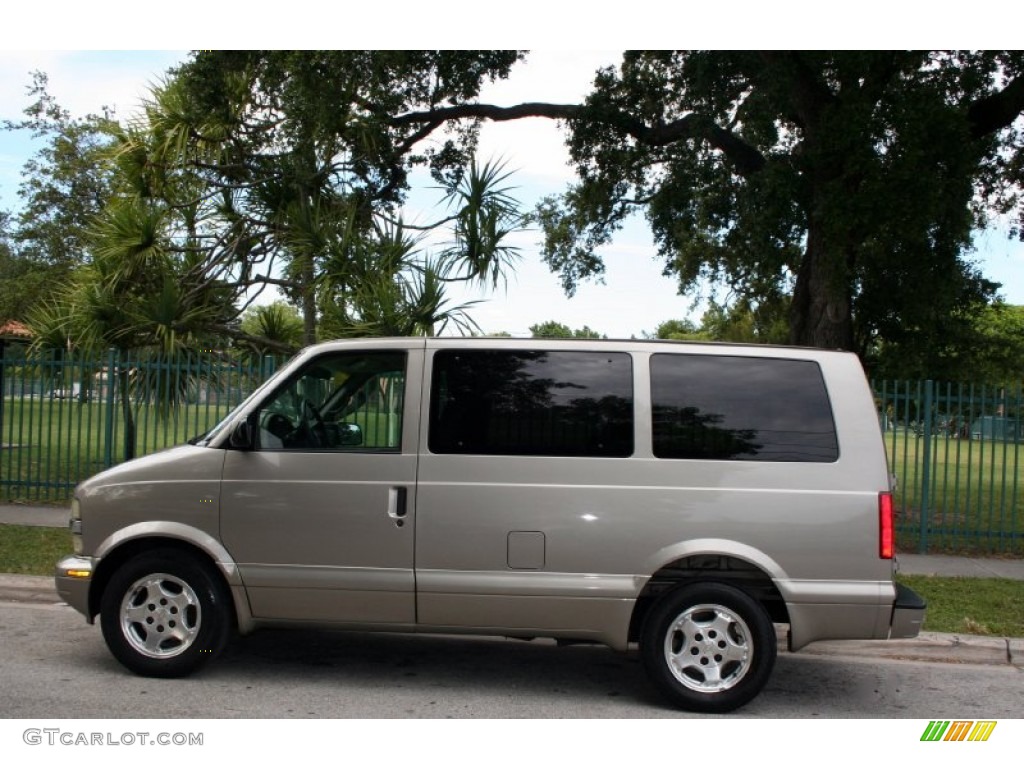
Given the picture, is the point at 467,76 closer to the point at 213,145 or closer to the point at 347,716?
the point at 213,145

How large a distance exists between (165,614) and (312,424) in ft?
4.62

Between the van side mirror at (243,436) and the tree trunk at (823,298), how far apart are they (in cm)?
877

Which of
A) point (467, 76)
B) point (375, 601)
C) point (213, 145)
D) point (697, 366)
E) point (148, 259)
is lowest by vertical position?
point (375, 601)

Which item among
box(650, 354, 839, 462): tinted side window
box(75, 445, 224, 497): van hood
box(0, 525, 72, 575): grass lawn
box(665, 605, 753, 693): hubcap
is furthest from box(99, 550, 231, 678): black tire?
box(0, 525, 72, 575): grass lawn

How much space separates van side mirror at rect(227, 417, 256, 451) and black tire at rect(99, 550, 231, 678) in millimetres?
724

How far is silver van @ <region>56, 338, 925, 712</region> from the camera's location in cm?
552

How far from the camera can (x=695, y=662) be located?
5570 mm

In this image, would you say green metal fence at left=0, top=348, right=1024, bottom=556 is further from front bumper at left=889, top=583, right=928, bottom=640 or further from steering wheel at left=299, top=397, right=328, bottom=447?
front bumper at left=889, top=583, right=928, bottom=640

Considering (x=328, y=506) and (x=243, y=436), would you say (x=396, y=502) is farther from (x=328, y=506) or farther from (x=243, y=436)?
(x=243, y=436)

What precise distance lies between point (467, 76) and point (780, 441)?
1049 cm
